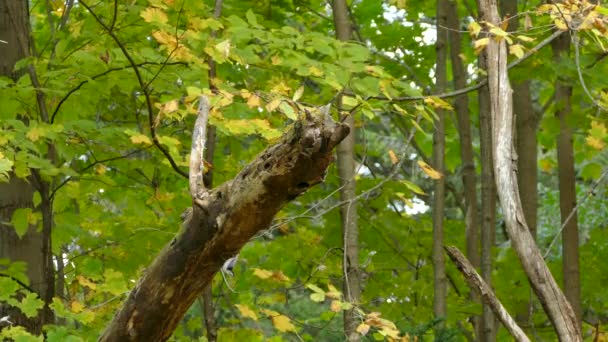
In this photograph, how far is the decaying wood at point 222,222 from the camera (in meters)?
2.71

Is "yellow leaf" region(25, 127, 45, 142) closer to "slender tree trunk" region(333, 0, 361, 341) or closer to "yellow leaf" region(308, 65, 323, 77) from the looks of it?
"yellow leaf" region(308, 65, 323, 77)

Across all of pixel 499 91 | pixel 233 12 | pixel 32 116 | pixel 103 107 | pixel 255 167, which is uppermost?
pixel 233 12

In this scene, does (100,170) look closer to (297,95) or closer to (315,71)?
(315,71)

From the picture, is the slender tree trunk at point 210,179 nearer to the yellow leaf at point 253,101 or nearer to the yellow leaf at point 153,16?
the yellow leaf at point 153,16

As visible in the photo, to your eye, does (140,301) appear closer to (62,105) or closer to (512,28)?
(62,105)

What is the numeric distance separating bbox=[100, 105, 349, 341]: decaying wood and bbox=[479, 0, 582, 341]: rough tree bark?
1.42 m

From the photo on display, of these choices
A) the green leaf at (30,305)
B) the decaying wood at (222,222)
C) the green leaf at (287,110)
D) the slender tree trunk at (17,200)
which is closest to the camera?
the decaying wood at (222,222)

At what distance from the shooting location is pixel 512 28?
7.61 meters

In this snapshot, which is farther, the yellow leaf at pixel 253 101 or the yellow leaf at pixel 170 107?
the yellow leaf at pixel 253 101

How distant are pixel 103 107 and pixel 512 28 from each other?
10.5 feet

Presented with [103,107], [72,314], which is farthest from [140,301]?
[103,107]

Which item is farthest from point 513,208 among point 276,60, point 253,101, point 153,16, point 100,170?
point 100,170

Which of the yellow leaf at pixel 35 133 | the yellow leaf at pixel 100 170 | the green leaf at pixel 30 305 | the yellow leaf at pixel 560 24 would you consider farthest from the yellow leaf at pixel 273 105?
the yellow leaf at pixel 100 170

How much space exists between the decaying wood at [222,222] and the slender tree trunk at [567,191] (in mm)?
4368
